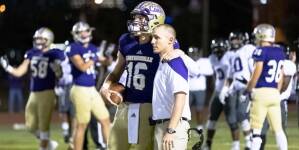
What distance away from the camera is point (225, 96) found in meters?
14.1

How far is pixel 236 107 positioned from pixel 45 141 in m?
3.32

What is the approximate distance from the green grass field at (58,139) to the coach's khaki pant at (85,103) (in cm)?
236

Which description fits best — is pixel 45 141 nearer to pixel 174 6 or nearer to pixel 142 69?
pixel 142 69

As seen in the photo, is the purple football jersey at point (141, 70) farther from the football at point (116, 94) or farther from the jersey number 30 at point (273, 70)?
the jersey number 30 at point (273, 70)

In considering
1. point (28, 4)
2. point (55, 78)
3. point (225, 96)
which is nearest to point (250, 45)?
point (225, 96)

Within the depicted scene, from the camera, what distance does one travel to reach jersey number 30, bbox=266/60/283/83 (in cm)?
1173

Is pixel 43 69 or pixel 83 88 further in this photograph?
pixel 43 69

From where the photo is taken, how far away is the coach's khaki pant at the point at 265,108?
1173cm

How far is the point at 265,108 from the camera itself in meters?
11.8

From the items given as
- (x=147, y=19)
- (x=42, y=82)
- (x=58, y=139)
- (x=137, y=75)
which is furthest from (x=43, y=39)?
(x=147, y=19)

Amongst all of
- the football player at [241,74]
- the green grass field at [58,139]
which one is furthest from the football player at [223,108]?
the green grass field at [58,139]

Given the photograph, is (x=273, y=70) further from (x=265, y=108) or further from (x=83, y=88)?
(x=83, y=88)

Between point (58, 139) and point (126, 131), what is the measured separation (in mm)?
7707

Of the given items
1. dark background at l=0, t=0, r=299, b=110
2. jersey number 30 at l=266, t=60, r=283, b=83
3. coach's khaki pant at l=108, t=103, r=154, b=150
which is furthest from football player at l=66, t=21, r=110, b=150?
dark background at l=0, t=0, r=299, b=110
